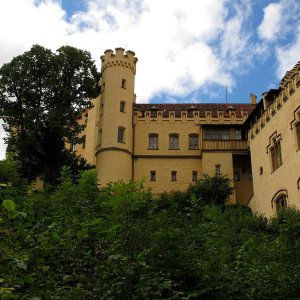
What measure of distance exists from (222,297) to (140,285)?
153 centimetres

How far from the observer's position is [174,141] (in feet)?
142

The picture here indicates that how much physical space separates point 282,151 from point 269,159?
8.13ft

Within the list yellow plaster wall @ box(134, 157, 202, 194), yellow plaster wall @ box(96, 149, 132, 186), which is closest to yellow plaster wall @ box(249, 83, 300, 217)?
yellow plaster wall @ box(134, 157, 202, 194)

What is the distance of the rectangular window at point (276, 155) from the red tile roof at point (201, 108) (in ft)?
44.2

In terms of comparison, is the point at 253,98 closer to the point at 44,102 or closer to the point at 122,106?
the point at 122,106

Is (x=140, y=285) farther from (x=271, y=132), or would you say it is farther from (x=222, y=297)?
(x=271, y=132)

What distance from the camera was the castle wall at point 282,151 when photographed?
85.6ft

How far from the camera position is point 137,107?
46.1 m

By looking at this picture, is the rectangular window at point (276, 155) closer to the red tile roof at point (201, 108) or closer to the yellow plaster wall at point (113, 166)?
the red tile roof at point (201, 108)

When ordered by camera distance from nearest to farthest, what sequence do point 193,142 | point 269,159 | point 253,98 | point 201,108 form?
point 269,159 < point 193,142 < point 201,108 < point 253,98

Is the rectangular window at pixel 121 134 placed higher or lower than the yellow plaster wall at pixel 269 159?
higher

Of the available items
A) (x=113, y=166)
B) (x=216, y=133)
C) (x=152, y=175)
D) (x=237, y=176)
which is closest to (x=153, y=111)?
(x=216, y=133)

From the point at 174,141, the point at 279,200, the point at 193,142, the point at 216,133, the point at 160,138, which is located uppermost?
the point at 216,133

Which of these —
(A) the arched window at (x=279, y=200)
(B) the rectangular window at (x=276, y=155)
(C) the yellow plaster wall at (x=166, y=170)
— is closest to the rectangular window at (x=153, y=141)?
(C) the yellow plaster wall at (x=166, y=170)
